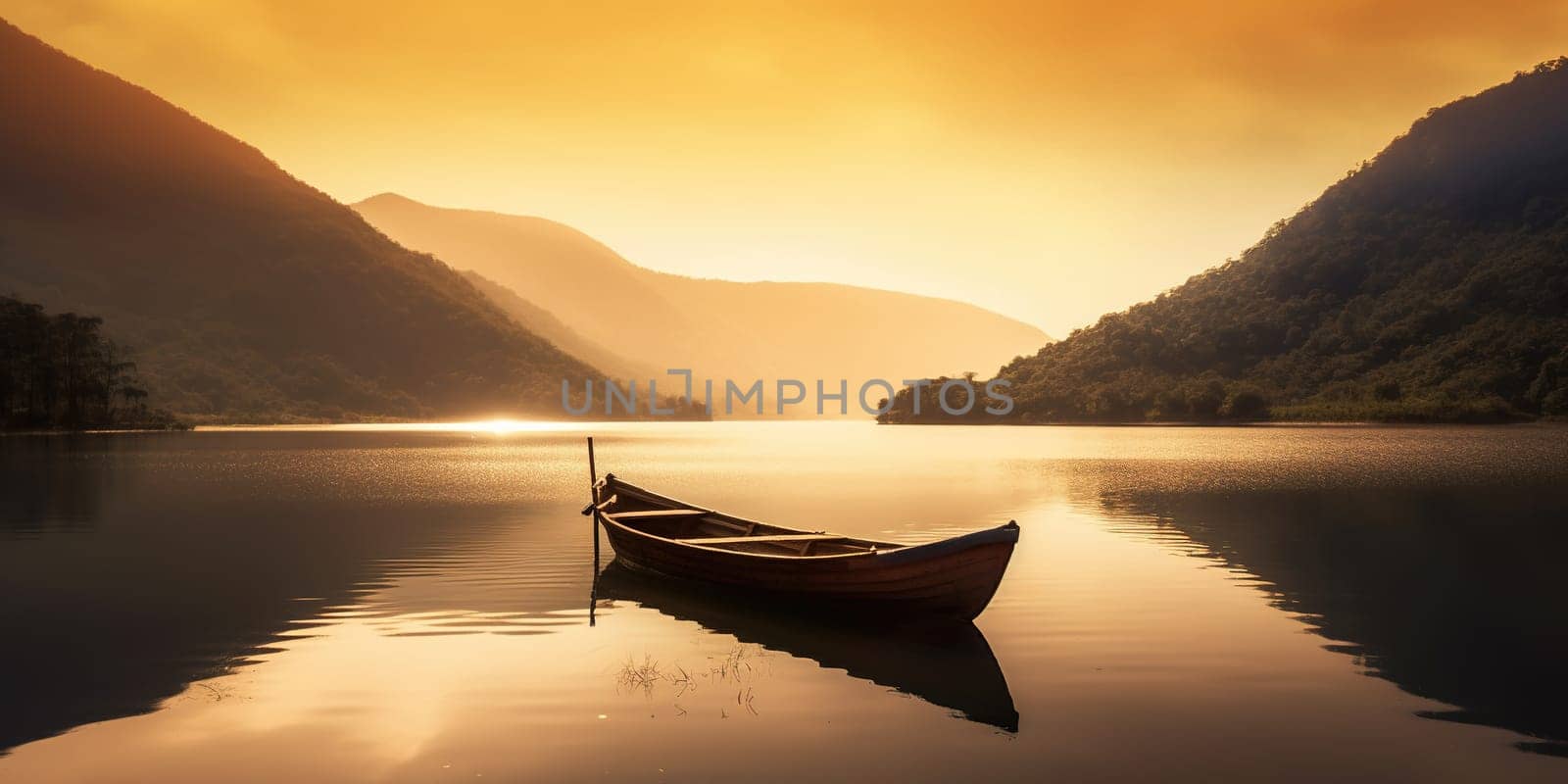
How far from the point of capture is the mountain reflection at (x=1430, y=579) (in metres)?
16.0

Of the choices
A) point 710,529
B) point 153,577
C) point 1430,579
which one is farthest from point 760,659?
point 1430,579

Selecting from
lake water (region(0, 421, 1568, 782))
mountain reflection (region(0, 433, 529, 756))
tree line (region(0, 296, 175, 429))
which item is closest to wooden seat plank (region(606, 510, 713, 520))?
lake water (region(0, 421, 1568, 782))

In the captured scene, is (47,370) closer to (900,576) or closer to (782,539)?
(782,539)

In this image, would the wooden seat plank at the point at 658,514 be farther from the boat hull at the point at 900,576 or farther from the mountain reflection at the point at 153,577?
the boat hull at the point at 900,576

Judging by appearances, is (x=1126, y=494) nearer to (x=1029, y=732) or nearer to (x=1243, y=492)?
(x=1243, y=492)

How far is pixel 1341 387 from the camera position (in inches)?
7215

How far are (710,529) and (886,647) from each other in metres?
11.1

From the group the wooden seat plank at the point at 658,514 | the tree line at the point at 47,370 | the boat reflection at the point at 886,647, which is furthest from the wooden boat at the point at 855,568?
the tree line at the point at 47,370

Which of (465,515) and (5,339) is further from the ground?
(5,339)

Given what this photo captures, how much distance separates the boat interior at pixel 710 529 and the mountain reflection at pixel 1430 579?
9611 mm

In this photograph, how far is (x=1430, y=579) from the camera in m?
26.7

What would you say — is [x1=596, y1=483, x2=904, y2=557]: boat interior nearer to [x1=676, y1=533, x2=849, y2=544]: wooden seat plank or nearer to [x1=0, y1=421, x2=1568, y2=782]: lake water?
[x1=676, y1=533, x2=849, y2=544]: wooden seat plank

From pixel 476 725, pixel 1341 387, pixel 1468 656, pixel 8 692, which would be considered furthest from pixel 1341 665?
pixel 1341 387

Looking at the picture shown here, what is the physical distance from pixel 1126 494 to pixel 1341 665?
36.4 metres
